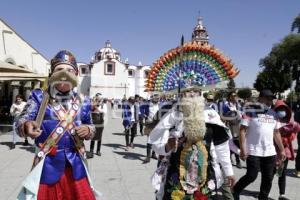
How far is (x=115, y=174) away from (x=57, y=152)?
4157mm

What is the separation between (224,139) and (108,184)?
3310mm

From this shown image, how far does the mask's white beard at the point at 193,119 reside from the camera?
321 centimetres

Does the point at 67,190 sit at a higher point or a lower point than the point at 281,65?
lower

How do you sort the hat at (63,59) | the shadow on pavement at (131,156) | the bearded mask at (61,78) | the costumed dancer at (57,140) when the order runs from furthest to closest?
1. the shadow on pavement at (131,156)
2. the hat at (63,59)
3. the bearded mask at (61,78)
4. the costumed dancer at (57,140)

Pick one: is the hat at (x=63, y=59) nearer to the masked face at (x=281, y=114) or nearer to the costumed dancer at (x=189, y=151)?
the costumed dancer at (x=189, y=151)

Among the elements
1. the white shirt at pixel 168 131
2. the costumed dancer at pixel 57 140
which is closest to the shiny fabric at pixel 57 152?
the costumed dancer at pixel 57 140

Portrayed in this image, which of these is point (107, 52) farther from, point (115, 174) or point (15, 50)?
point (115, 174)

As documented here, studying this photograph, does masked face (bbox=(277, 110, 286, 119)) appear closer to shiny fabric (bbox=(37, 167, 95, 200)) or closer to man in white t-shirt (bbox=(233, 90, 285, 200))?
man in white t-shirt (bbox=(233, 90, 285, 200))

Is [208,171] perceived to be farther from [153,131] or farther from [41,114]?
[41,114]

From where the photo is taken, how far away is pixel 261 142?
5.03 metres

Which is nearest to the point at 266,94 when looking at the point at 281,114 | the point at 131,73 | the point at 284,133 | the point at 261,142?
the point at 281,114

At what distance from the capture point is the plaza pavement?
228 inches

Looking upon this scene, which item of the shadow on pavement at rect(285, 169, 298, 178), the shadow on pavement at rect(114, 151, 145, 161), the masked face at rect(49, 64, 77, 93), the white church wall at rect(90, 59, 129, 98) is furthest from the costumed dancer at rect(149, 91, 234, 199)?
the white church wall at rect(90, 59, 129, 98)

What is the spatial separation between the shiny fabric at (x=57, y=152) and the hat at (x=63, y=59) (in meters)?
0.31
